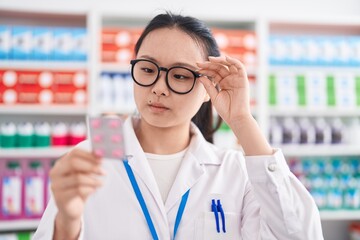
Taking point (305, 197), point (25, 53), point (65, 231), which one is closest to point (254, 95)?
point (25, 53)

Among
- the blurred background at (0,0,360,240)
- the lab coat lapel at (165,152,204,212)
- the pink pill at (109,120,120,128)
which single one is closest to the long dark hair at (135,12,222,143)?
the lab coat lapel at (165,152,204,212)

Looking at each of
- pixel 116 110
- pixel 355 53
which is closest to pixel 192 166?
pixel 116 110

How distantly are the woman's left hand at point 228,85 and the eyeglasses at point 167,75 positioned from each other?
51 mm

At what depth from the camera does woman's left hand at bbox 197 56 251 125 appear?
1.33 metres

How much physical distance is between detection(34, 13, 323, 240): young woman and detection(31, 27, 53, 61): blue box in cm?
190

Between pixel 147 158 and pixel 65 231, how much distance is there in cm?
51

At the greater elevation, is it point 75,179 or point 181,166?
point 75,179

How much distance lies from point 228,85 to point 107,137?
0.64 metres

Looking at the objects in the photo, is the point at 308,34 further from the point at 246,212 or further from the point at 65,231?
the point at 65,231

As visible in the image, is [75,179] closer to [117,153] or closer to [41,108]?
[117,153]

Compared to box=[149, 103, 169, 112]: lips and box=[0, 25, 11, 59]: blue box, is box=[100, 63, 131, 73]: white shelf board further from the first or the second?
box=[149, 103, 169, 112]: lips

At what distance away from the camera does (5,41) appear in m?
3.12

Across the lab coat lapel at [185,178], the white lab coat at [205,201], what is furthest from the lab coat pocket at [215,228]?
the lab coat lapel at [185,178]

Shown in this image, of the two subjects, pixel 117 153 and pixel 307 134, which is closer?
pixel 117 153
